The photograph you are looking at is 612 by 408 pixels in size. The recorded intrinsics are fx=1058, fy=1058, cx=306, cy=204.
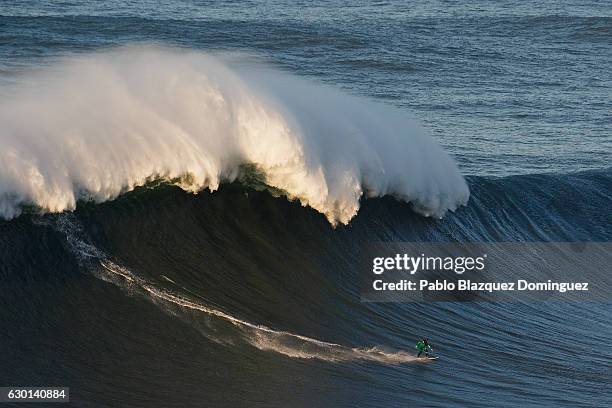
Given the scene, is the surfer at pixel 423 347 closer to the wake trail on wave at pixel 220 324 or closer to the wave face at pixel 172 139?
the wake trail on wave at pixel 220 324

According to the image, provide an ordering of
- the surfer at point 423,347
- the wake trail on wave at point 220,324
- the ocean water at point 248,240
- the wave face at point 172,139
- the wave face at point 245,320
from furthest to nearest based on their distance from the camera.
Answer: the wave face at point 172,139 < the surfer at point 423,347 < the wake trail on wave at point 220,324 < the ocean water at point 248,240 < the wave face at point 245,320

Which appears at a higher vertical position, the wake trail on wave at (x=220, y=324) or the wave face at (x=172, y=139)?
the wave face at (x=172, y=139)

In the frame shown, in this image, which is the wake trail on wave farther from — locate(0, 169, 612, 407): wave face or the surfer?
the surfer

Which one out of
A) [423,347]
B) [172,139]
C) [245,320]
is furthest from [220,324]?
[172,139]

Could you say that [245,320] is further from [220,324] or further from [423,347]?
[423,347]

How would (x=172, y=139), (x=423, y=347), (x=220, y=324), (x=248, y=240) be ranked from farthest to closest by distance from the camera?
(x=248, y=240) → (x=172, y=139) → (x=423, y=347) → (x=220, y=324)

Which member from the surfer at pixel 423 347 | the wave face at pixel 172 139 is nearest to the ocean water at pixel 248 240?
the wave face at pixel 172 139

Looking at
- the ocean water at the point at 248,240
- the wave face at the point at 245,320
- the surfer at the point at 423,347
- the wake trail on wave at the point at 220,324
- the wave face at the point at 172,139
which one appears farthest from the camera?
the wave face at the point at 172,139
